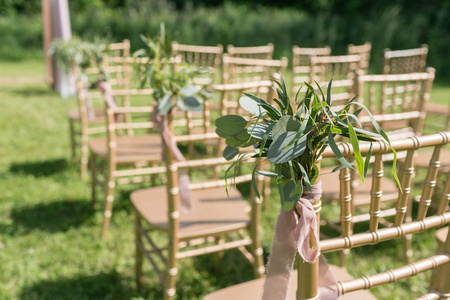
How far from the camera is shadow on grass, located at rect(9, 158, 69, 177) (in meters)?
3.66

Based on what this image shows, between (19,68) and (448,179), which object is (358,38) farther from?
(448,179)

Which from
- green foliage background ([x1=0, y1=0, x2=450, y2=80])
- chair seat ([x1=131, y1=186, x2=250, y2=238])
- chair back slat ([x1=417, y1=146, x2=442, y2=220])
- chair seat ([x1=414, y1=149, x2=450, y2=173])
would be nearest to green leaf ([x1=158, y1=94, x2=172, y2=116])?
chair seat ([x1=131, y1=186, x2=250, y2=238])

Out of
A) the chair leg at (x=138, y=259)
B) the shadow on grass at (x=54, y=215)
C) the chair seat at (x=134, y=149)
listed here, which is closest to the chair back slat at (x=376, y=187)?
the chair leg at (x=138, y=259)

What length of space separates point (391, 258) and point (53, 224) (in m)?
2.10

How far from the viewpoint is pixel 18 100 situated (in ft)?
20.2

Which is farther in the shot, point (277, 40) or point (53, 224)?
point (277, 40)

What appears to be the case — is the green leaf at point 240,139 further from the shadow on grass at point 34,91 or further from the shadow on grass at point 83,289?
the shadow on grass at point 34,91

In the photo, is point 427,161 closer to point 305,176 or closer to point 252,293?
point 252,293

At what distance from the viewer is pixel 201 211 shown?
1.94 metres

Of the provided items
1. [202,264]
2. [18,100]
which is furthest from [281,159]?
[18,100]

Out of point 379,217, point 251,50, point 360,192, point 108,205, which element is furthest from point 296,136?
point 251,50

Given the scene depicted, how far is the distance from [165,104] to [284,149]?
0.97m

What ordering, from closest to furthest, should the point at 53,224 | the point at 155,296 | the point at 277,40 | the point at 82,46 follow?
the point at 155,296 → the point at 53,224 → the point at 82,46 → the point at 277,40

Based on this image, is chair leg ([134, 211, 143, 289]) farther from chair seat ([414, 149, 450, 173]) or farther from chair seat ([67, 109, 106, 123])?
chair seat ([67, 109, 106, 123])
